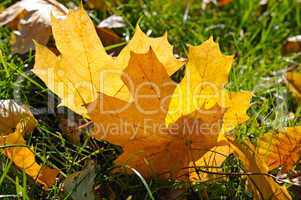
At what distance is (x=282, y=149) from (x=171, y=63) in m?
0.25

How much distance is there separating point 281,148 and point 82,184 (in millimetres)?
362

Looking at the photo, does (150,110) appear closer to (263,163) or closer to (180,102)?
(180,102)

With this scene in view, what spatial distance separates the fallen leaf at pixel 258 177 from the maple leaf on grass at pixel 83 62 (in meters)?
0.19

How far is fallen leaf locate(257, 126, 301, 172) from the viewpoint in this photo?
1.02 metres

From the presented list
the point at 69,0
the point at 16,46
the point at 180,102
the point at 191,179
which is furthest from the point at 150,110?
the point at 69,0

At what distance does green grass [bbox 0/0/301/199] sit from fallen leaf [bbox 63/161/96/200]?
0.03m

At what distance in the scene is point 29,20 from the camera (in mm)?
1470

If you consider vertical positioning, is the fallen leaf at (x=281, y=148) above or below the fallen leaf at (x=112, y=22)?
below

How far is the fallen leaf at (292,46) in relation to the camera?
1.77 metres

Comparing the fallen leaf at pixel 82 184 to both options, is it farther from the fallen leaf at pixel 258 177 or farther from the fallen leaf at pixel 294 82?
the fallen leaf at pixel 294 82

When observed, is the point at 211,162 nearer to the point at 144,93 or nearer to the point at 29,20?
the point at 144,93

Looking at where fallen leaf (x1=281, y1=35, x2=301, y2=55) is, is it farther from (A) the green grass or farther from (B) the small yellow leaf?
(B) the small yellow leaf

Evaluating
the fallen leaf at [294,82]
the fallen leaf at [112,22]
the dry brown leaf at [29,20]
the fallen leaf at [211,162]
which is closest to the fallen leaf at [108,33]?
the fallen leaf at [112,22]

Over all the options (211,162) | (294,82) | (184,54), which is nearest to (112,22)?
(184,54)
